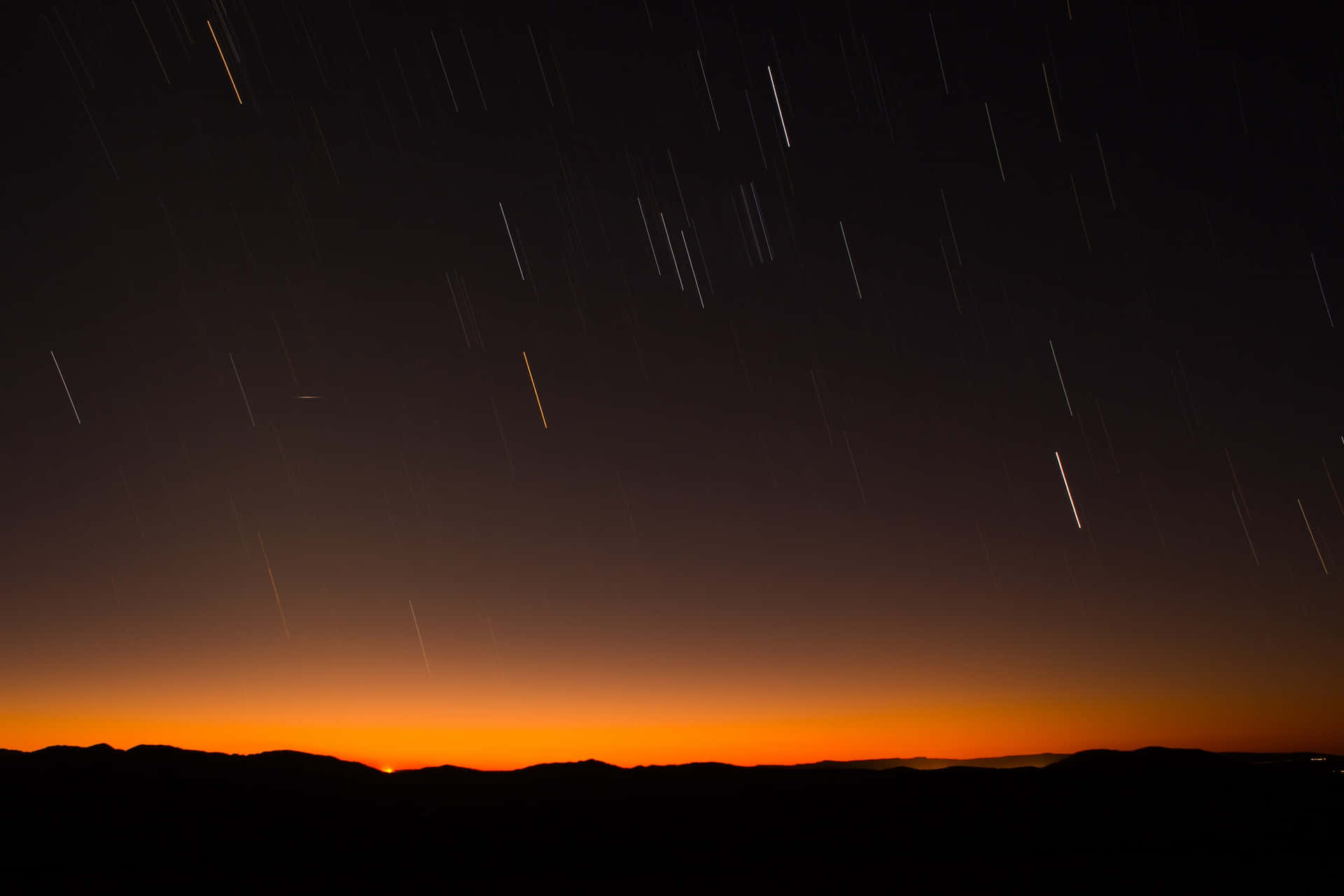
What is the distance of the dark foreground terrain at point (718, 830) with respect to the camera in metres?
24.0

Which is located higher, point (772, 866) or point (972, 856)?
point (772, 866)

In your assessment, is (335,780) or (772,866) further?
(335,780)

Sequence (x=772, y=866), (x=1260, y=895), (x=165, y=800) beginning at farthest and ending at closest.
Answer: (x=165, y=800) < (x=772, y=866) < (x=1260, y=895)

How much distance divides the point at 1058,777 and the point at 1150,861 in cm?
1641

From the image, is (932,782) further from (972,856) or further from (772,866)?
(772,866)

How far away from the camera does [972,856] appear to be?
1022 inches

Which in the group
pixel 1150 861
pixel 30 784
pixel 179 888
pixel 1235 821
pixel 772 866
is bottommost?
pixel 1235 821

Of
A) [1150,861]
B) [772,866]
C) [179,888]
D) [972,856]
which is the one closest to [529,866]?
[772,866]

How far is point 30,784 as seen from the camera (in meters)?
37.0

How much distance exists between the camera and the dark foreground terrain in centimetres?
2397

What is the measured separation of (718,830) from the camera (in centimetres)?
3148

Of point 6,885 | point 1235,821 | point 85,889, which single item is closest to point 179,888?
point 85,889

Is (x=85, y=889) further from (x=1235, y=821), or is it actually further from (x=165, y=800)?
(x=1235, y=821)

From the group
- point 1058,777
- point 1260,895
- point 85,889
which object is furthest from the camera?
point 1058,777
